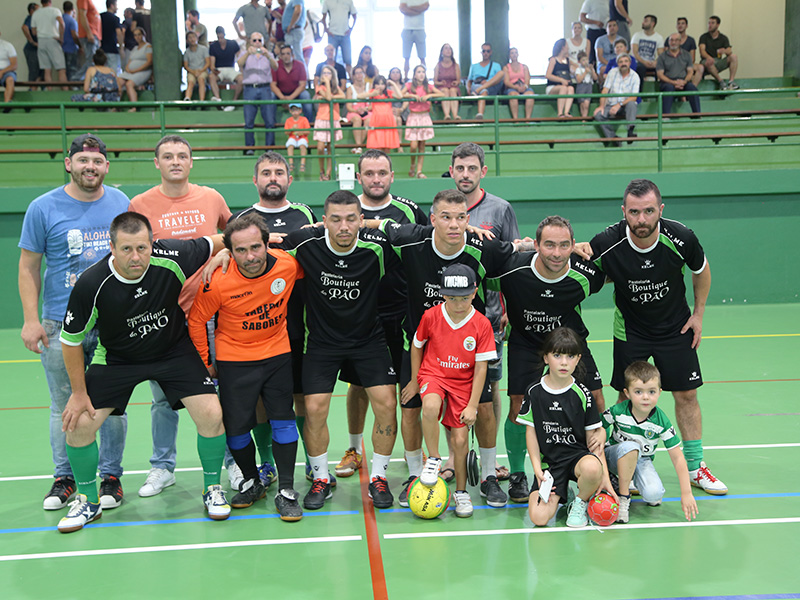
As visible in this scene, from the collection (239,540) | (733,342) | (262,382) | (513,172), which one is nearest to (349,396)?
(262,382)

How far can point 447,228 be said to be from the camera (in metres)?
5.09

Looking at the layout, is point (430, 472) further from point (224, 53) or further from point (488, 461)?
point (224, 53)

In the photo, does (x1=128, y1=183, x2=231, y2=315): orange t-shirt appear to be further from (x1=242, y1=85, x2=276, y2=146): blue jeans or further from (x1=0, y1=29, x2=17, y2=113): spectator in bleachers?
(x1=0, y1=29, x2=17, y2=113): spectator in bleachers

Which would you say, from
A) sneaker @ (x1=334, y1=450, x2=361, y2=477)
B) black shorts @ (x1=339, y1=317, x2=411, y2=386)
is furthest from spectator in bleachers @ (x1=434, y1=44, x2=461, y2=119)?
sneaker @ (x1=334, y1=450, x2=361, y2=477)

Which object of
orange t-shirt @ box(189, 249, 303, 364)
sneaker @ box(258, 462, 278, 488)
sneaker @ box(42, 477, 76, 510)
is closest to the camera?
orange t-shirt @ box(189, 249, 303, 364)

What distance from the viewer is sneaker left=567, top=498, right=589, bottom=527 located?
188 inches

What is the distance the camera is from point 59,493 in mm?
5285

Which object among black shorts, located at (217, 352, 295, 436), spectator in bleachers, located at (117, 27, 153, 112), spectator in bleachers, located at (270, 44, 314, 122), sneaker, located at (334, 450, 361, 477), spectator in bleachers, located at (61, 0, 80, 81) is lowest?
sneaker, located at (334, 450, 361, 477)

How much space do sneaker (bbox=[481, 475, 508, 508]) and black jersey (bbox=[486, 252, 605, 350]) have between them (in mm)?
1031

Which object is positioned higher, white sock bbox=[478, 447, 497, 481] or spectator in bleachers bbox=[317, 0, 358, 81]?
spectator in bleachers bbox=[317, 0, 358, 81]

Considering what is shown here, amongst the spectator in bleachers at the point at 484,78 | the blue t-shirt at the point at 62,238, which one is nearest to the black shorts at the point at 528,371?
the blue t-shirt at the point at 62,238

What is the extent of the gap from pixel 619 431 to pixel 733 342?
245 inches

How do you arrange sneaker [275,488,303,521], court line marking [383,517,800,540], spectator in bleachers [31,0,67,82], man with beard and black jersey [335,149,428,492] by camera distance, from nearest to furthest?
court line marking [383,517,800,540], sneaker [275,488,303,521], man with beard and black jersey [335,149,428,492], spectator in bleachers [31,0,67,82]

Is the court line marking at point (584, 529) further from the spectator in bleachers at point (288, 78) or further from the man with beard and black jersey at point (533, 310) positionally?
the spectator in bleachers at point (288, 78)
